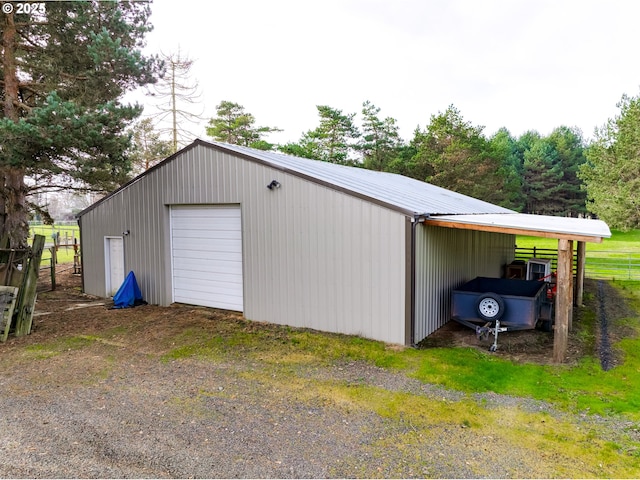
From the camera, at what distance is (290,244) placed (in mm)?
7500

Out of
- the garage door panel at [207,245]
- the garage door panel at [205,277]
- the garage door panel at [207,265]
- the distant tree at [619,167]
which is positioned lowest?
the garage door panel at [205,277]

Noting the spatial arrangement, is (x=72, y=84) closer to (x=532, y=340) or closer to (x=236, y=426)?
(x=236, y=426)

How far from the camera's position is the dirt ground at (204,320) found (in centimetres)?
641

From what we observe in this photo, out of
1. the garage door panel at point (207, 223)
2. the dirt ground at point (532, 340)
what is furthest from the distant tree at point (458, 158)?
the garage door panel at point (207, 223)

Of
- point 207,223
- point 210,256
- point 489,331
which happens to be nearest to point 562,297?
point 489,331

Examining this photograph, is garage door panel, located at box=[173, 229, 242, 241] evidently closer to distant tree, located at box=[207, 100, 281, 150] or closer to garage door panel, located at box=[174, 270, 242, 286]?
garage door panel, located at box=[174, 270, 242, 286]

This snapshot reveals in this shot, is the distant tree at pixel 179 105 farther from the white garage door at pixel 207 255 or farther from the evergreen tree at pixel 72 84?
the white garage door at pixel 207 255

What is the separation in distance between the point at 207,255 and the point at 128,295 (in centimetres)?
226

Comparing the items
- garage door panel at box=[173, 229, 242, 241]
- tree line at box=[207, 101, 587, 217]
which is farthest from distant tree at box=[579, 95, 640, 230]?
garage door panel at box=[173, 229, 242, 241]

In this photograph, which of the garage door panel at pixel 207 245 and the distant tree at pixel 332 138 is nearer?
the garage door panel at pixel 207 245

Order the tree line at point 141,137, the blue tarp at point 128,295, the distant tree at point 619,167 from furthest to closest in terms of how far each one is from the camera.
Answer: the distant tree at point 619,167 < the blue tarp at point 128,295 < the tree line at point 141,137

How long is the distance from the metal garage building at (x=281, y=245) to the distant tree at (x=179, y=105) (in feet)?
52.3

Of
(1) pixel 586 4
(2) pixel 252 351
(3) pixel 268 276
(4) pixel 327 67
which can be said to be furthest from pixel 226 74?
(2) pixel 252 351

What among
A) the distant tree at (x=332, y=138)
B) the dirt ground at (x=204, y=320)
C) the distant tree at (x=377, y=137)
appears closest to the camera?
the dirt ground at (x=204, y=320)
